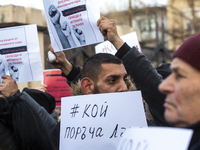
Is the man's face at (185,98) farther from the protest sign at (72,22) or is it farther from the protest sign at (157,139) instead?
the protest sign at (72,22)

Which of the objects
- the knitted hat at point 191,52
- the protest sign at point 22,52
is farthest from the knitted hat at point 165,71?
the knitted hat at point 191,52

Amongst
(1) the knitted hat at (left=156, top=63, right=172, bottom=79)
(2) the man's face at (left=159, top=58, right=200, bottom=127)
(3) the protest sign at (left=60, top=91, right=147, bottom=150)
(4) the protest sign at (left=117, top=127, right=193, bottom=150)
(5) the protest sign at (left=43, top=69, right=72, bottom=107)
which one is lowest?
(5) the protest sign at (left=43, top=69, right=72, bottom=107)

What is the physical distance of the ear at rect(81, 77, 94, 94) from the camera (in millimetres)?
2320

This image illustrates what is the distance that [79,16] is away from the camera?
248cm

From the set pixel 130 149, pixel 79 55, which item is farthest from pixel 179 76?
pixel 79 55

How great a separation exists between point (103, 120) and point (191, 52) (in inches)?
33.7

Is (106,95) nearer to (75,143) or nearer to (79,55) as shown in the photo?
(75,143)

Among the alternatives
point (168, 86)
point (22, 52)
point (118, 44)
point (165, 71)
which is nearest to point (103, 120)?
point (118, 44)

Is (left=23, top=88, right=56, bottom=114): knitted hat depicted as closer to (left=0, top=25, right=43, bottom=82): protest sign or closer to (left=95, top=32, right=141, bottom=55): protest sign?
(left=0, top=25, right=43, bottom=82): protest sign

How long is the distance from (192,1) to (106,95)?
68.5 feet

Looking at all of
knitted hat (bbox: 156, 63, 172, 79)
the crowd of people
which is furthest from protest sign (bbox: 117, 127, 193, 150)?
knitted hat (bbox: 156, 63, 172, 79)

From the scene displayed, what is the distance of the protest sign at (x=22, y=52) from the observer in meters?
3.00

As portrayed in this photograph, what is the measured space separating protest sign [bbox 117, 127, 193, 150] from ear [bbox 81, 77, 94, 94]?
3.73 feet

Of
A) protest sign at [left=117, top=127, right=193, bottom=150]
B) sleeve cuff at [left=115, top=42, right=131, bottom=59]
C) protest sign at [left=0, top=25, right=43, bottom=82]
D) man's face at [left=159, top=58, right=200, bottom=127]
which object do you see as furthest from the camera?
protest sign at [left=0, top=25, right=43, bottom=82]
